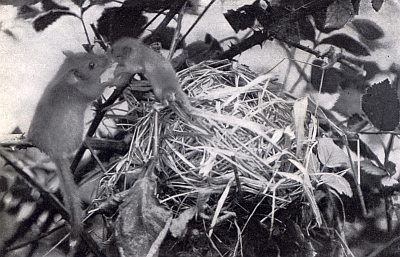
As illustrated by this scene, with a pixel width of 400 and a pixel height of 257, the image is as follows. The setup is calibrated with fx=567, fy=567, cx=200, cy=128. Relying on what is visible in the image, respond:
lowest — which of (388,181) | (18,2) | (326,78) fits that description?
(388,181)

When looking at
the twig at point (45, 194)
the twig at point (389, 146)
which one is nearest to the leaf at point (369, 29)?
the twig at point (389, 146)

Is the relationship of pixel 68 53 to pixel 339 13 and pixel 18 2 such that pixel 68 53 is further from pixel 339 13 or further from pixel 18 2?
pixel 339 13

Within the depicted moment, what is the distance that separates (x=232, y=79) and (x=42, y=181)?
267 mm

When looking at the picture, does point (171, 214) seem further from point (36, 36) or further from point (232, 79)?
point (36, 36)

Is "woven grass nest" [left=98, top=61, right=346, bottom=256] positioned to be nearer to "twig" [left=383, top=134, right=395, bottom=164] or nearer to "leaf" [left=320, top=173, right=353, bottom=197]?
"leaf" [left=320, top=173, right=353, bottom=197]

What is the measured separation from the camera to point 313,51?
744 millimetres

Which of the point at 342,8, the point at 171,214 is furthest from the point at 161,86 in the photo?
the point at 342,8

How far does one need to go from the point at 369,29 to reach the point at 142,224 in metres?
0.41

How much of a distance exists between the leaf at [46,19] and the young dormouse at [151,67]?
9 cm

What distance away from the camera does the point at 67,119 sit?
687 millimetres

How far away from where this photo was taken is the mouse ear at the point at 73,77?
693 mm

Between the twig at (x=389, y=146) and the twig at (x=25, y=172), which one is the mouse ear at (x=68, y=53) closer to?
the twig at (x=25, y=172)

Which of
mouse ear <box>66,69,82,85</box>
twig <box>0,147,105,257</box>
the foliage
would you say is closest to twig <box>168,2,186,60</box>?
the foliage

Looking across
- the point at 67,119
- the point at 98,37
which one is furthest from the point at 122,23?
the point at 67,119
